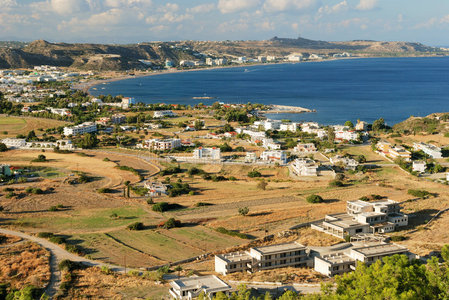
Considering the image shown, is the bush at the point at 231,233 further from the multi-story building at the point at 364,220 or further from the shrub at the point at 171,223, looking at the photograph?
the multi-story building at the point at 364,220

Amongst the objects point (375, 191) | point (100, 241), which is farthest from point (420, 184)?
point (100, 241)

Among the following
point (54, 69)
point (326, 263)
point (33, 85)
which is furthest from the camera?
point (54, 69)

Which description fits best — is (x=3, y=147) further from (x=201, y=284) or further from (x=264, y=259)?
(x=201, y=284)

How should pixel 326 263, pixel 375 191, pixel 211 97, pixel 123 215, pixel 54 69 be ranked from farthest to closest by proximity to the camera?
pixel 54 69 < pixel 211 97 < pixel 375 191 < pixel 123 215 < pixel 326 263

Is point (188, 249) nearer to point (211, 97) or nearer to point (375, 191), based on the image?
point (375, 191)

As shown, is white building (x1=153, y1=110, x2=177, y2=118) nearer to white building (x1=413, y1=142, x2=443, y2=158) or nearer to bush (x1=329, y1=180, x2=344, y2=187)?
white building (x1=413, y1=142, x2=443, y2=158)
